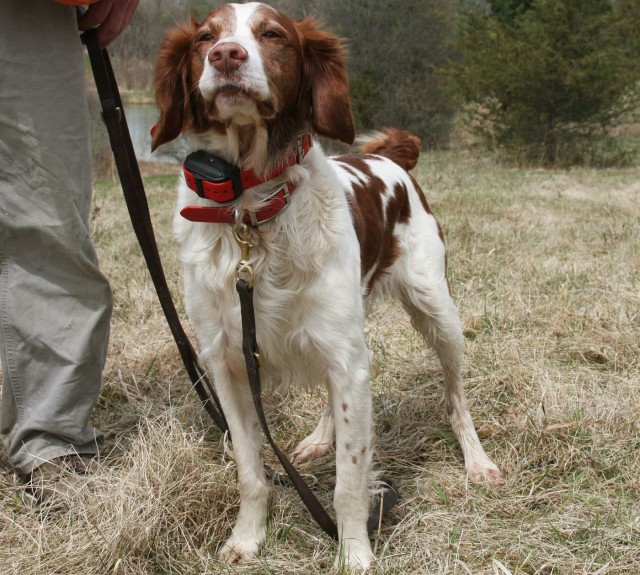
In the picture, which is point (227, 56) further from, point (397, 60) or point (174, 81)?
point (397, 60)

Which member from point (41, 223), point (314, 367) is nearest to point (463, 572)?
point (314, 367)

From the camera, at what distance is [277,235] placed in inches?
74.8

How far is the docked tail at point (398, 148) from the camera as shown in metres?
3.03

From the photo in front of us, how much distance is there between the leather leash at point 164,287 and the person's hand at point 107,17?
3 centimetres

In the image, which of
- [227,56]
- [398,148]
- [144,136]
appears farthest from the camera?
[144,136]

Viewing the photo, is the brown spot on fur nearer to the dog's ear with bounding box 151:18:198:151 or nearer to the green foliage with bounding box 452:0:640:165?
the dog's ear with bounding box 151:18:198:151

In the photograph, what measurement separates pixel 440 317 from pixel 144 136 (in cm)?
1314

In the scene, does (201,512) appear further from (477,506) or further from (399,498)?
(477,506)

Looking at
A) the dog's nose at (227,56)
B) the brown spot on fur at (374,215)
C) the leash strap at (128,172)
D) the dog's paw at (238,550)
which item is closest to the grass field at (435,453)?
the dog's paw at (238,550)

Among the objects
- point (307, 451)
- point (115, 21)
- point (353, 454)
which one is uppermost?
point (115, 21)

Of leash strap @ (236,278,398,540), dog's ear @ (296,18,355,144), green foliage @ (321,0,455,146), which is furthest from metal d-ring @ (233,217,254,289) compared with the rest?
green foliage @ (321,0,455,146)

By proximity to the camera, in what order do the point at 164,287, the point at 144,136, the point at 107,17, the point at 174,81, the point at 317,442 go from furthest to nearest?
the point at 144,136 < the point at 317,442 < the point at 164,287 < the point at 107,17 < the point at 174,81

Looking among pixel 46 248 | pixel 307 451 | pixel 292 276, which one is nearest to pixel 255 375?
pixel 292 276

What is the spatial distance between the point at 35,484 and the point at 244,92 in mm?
1247
